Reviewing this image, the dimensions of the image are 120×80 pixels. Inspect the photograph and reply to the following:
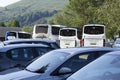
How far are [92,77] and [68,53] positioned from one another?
10.2 feet

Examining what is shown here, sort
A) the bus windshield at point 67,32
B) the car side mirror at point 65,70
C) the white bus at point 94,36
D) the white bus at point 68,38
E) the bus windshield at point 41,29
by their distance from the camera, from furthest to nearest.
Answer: the bus windshield at point 41,29
the bus windshield at point 67,32
the white bus at point 68,38
the white bus at point 94,36
the car side mirror at point 65,70

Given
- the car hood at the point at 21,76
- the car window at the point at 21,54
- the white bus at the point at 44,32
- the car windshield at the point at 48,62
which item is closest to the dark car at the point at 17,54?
the car window at the point at 21,54

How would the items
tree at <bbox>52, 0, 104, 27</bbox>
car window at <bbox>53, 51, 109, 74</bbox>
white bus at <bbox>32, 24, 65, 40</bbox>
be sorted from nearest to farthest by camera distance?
car window at <bbox>53, 51, 109, 74</bbox>
white bus at <bbox>32, 24, 65, 40</bbox>
tree at <bbox>52, 0, 104, 27</bbox>

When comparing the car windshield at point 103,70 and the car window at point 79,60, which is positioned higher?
the car windshield at point 103,70

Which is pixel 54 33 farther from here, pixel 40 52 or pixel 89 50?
pixel 89 50

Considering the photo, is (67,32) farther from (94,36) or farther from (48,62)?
(48,62)

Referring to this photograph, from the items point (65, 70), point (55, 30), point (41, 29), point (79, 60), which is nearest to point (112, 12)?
point (55, 30)

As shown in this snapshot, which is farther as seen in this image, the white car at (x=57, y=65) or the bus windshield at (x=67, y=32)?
the bus windshield at (x=67, y=32)

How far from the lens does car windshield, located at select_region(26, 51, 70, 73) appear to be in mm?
9670

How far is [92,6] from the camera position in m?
71.1

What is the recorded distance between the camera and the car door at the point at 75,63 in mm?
9297

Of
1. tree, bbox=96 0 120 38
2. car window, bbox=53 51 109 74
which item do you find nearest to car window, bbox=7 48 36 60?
car window, bbox=53 51 109 74

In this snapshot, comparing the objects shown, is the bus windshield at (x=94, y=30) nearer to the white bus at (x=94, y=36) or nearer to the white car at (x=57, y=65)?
the white bus at (x=94, y=36)

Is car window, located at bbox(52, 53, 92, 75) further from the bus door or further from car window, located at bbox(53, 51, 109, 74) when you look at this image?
the bus door
